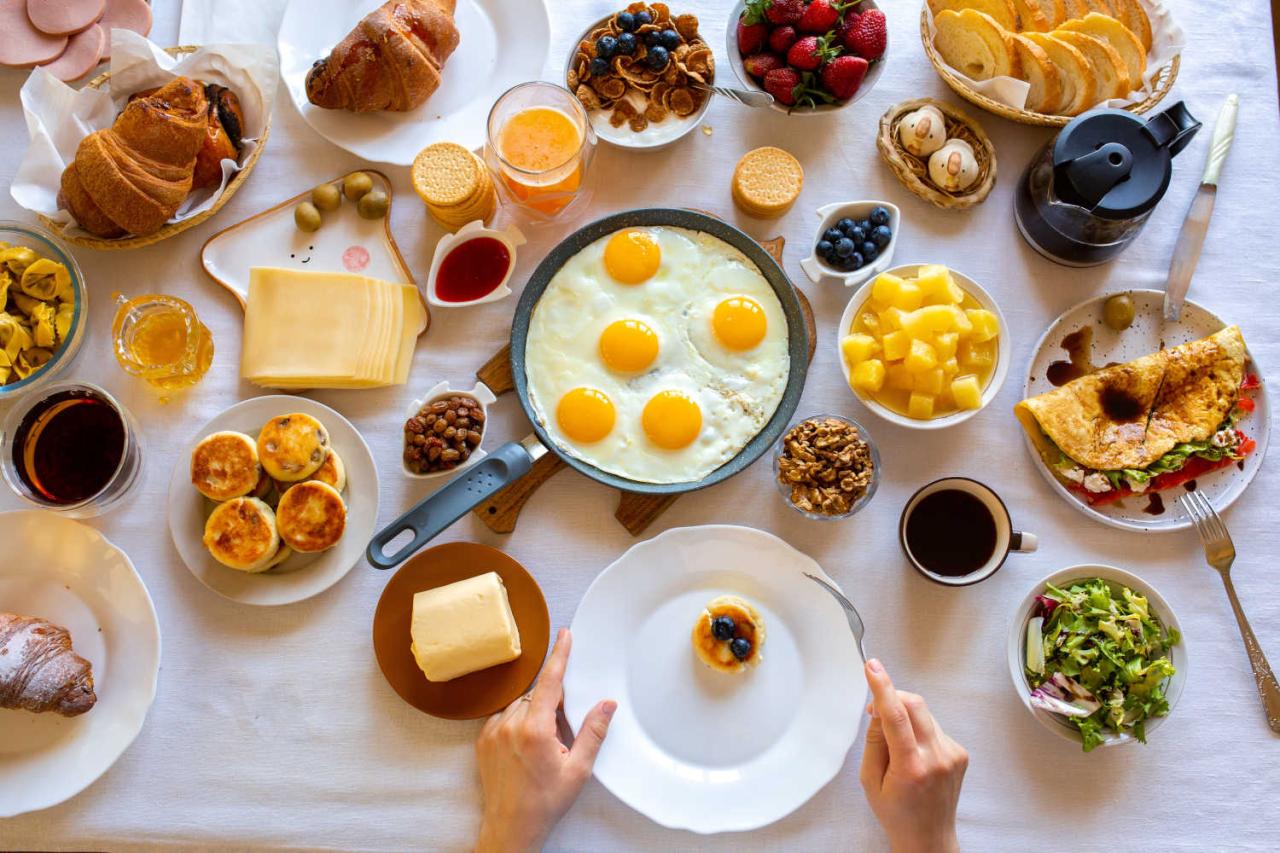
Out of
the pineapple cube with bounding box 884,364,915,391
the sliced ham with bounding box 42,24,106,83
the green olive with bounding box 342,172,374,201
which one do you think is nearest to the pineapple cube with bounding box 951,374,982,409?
the pineapple cube with bounding box 884,364,915,391

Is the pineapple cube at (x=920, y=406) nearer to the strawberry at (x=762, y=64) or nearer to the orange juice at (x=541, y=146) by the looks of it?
the strawberry at (x=762, y=64)

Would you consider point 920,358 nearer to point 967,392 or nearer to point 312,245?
point 967,392

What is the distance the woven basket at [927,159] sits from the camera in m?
2.42

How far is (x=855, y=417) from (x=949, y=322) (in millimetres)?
371

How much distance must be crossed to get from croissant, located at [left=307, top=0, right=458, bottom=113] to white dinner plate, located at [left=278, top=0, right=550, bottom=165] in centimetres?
7

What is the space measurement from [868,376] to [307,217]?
5.32 ft

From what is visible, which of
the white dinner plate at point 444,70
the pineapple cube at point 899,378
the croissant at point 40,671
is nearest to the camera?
the croissant at point 40,671

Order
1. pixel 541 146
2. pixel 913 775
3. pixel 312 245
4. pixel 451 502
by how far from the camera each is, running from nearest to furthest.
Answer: pixel 913 775 → pixel 451 502 → pixel 541 146 → pixel 312 245

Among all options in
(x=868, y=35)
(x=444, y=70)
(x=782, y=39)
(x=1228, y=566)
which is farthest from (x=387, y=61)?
(x=1228, y=566)

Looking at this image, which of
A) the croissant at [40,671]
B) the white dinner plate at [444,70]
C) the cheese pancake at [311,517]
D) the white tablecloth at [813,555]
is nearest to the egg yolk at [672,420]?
the white tablecloth at [813,555]

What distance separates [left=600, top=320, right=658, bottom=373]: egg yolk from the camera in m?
2.30

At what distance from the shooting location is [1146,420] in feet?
7.55

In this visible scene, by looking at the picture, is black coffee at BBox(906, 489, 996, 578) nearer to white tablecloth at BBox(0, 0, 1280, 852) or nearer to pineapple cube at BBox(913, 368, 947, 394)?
white tablecloth at BBox(0, 0, 1280, 852)

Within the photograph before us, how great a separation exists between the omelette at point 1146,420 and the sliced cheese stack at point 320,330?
1.74 meters
